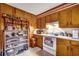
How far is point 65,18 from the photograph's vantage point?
1.67 meters

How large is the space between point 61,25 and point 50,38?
26 cm

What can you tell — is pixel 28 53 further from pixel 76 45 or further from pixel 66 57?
pixel 76 45

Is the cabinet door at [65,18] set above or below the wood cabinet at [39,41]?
above

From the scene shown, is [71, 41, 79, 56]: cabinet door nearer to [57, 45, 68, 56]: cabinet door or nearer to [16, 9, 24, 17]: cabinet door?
[57, 45, 68, 56]: cabinet door

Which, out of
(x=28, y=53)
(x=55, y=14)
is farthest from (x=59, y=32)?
(x=28, y=53)

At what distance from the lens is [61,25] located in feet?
5.55

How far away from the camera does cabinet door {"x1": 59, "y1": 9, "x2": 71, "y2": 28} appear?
64.7 inches

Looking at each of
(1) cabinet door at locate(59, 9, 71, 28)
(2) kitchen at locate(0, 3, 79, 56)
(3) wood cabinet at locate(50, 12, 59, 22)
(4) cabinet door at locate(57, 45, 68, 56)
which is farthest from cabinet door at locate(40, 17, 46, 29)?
(4) cabinet door at locate(57, 45, 68, 56)

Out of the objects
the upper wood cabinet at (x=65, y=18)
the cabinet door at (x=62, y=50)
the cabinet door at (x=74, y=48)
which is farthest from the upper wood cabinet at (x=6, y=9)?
the cabinet door at (x=74, y=48)

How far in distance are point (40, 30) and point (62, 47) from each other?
0.41 meters

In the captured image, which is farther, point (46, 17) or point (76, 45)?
point (46, 17)

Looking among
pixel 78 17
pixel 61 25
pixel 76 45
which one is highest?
pixel 78 17

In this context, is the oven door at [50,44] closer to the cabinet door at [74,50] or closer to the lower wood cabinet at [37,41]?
the lower wood cabinet at [37,41]

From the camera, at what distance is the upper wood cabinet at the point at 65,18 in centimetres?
164
